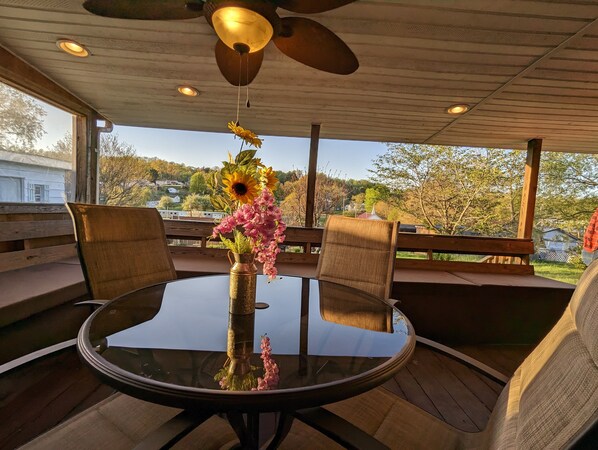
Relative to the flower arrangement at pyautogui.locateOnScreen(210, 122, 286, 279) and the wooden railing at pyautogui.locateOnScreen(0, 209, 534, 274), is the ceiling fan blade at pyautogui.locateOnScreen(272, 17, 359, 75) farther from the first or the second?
the wooden railing at pyautogui.locateOnScreen(0, 209, 534, 274)

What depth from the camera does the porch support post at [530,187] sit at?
11.2 feet

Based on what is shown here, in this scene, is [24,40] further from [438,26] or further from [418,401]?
[418,401]

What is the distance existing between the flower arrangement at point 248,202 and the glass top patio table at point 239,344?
291 mm

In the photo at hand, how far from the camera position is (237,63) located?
1.69 m

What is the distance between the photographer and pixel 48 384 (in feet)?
6.01

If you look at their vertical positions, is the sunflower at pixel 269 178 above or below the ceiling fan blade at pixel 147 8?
below

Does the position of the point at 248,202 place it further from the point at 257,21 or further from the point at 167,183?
the point at 167,183

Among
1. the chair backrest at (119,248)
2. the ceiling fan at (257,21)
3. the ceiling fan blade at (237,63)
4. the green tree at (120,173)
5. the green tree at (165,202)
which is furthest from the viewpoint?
the green tree at (165,202)

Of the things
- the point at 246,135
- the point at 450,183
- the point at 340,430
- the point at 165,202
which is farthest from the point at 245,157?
the point at 450,183

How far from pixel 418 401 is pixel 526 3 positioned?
2316mm

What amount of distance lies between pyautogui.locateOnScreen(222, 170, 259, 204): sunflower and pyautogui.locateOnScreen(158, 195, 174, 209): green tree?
3356 millimetres

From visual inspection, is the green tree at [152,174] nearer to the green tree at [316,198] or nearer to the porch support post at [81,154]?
the porch support post at [81,154]

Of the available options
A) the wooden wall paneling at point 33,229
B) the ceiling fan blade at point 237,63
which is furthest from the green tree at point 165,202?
the ceiling fan blade at point 237,63

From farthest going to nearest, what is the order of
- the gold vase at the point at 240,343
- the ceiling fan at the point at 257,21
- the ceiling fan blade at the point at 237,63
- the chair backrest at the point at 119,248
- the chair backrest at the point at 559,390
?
the ceiling fan blade at the point at 237,63 < the chair backrest at the point at 119,248 < the ceiling fan at the point at 257,21 < the gold vase at the point at 240,343 < the chair backrest at the point at 559,390
